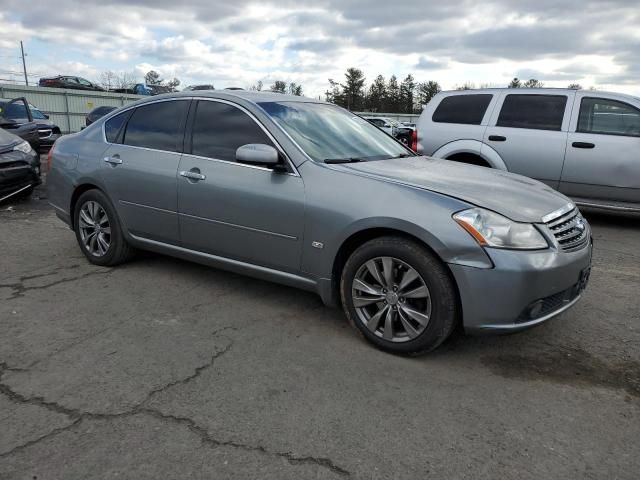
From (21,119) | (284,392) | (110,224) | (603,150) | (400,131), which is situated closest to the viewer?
(284,392)

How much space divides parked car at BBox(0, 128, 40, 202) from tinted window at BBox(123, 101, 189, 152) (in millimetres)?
4182

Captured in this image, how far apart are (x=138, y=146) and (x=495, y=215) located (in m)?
3.17

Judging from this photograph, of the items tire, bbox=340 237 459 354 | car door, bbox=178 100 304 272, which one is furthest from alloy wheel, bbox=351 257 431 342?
car door, bbox=178 100 304 272

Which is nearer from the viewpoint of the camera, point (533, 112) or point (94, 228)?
point (94, 228)

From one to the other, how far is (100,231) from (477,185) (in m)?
3.50

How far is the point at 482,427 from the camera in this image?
261 cm

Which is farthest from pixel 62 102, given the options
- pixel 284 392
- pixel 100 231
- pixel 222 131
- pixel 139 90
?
pixel 284 392

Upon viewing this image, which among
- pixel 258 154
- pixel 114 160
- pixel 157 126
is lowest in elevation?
pixel 114 160

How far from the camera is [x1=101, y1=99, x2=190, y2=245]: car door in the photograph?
4383mm

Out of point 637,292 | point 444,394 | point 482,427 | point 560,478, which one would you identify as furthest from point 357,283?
point 637,292

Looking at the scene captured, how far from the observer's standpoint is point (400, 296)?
3.26 m

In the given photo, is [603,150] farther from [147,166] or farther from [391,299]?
[147,166]

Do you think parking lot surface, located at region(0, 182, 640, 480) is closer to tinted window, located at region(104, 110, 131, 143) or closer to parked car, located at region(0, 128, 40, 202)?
tinted window, located at region(104, 110, 131, 143)

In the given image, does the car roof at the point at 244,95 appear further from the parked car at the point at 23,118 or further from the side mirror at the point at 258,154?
the parked car at the point at 23,118
